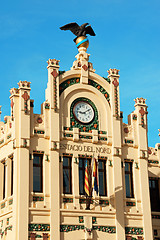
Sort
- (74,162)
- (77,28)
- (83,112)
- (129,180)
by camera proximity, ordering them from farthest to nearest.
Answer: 1. (77,28)
2. (129,180)
3. (83,112)
4. (74,162)

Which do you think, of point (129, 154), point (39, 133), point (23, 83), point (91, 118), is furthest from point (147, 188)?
point (23, 83)

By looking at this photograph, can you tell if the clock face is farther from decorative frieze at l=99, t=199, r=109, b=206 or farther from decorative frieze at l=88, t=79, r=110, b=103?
decorative frieze at l=99, t=199, r=109, b=206

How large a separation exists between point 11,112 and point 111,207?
9.69 metres

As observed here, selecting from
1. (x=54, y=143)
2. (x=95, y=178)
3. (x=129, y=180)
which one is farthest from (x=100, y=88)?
(x=95, y=178)

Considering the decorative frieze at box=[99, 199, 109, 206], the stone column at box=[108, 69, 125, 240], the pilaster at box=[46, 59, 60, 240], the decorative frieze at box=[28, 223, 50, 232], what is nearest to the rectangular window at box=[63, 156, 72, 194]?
the pilaster at box=[46, 59, 60, 240]

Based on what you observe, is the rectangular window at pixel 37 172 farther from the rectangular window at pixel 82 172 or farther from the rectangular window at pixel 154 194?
the rectangular window at pixel 154 194

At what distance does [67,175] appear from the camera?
123 ft

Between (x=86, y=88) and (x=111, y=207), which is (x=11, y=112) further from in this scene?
(x=111, y=207)

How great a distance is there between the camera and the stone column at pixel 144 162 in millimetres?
38812

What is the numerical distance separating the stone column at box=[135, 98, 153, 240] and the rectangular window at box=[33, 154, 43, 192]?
25.4 ft

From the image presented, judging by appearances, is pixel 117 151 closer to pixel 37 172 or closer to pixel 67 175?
pixel 67 175

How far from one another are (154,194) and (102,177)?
6.24 metres

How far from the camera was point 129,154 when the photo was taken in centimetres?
3994

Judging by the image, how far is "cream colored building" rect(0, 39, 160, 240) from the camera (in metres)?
35.5
